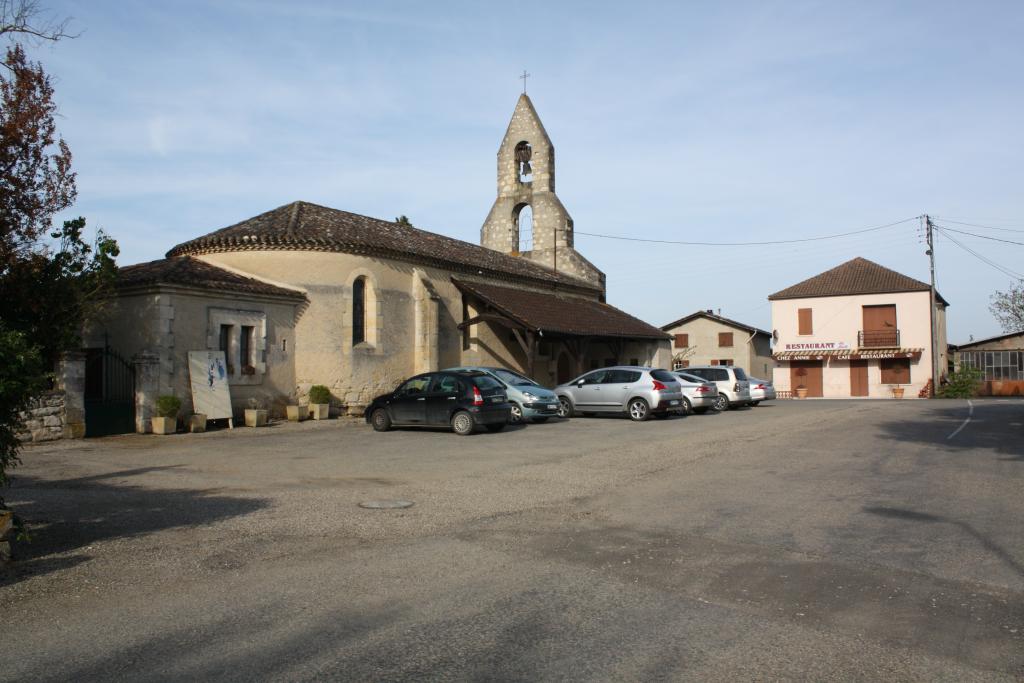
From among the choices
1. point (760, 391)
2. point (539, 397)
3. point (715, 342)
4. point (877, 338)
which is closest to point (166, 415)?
point (539, 397)

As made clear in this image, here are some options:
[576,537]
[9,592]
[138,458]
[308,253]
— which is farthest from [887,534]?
[308,253]

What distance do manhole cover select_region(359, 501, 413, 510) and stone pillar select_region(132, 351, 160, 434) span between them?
1087 cm

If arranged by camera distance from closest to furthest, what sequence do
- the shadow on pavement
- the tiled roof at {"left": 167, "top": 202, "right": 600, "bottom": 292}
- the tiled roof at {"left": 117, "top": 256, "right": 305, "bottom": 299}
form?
the shadow on pavement → the tiled roof at {"left": 117, "top": 256, "right": 305, "bottom": 299} → the tiled roof at {"left": 167, "top": 202, "right": 600, "bottom": 292}

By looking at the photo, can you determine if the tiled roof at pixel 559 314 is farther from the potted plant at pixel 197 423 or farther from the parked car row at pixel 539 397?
the potted plant at pixel 197 423

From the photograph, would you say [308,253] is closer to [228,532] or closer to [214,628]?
[228,532]

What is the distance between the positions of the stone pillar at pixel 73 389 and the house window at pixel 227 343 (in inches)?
163

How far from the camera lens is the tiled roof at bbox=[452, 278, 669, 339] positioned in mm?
25688

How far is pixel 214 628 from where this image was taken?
4496 millimetres

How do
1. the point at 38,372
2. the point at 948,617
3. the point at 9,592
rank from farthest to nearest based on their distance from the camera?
the point at 38,372 < the point at 9,592 < the point at 948,617

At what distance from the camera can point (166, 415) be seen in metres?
17.2

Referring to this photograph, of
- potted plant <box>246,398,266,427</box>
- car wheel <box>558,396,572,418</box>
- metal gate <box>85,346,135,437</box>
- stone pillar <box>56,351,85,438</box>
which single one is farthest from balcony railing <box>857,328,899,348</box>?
stone pillar <box>56,351,85,438</box>

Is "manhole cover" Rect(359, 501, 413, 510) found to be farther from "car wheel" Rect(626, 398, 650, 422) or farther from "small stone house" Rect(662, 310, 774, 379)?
"small stone house" Rect(662, 310, 774, 379)

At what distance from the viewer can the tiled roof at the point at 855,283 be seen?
44.3 m

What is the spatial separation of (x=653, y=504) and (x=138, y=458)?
8858 millimetres
